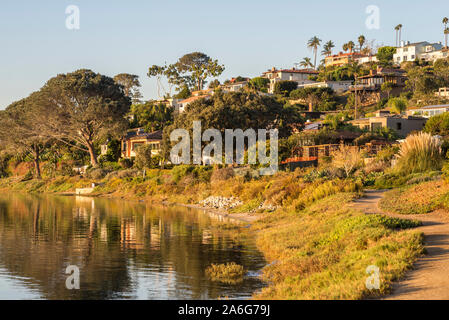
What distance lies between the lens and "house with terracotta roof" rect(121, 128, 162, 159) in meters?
85.4

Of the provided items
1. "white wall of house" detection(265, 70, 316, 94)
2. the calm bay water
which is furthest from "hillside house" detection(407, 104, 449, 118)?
"white wall of house" detection(265, 70, 316, 94)

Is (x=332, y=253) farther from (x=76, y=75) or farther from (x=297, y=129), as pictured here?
(x=76, y=75)

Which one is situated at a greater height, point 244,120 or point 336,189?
point 244,120

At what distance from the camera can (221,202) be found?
45938mm

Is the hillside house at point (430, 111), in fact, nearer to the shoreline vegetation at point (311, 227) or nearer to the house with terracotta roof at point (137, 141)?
the shoreline vegetation at point (311, 227)

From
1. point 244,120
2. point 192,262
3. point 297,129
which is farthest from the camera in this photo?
point 297,129

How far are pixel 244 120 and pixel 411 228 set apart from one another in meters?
46.3

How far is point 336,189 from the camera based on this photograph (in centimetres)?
3244

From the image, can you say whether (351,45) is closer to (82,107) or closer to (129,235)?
(82,107)

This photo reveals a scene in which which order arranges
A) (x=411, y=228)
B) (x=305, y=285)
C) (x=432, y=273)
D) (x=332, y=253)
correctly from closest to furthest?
(x=432, y=273) < (x=305, y=285) < (x=332, y=253) < (x=411, y=228)

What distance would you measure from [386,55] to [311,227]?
15111cm

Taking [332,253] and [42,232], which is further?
[42,232]

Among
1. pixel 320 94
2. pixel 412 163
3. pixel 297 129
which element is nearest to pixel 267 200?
pixel 412 163

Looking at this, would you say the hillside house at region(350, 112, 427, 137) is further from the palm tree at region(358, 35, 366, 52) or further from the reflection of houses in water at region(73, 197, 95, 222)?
the palm tree at region(358, 35, 366, 52)
